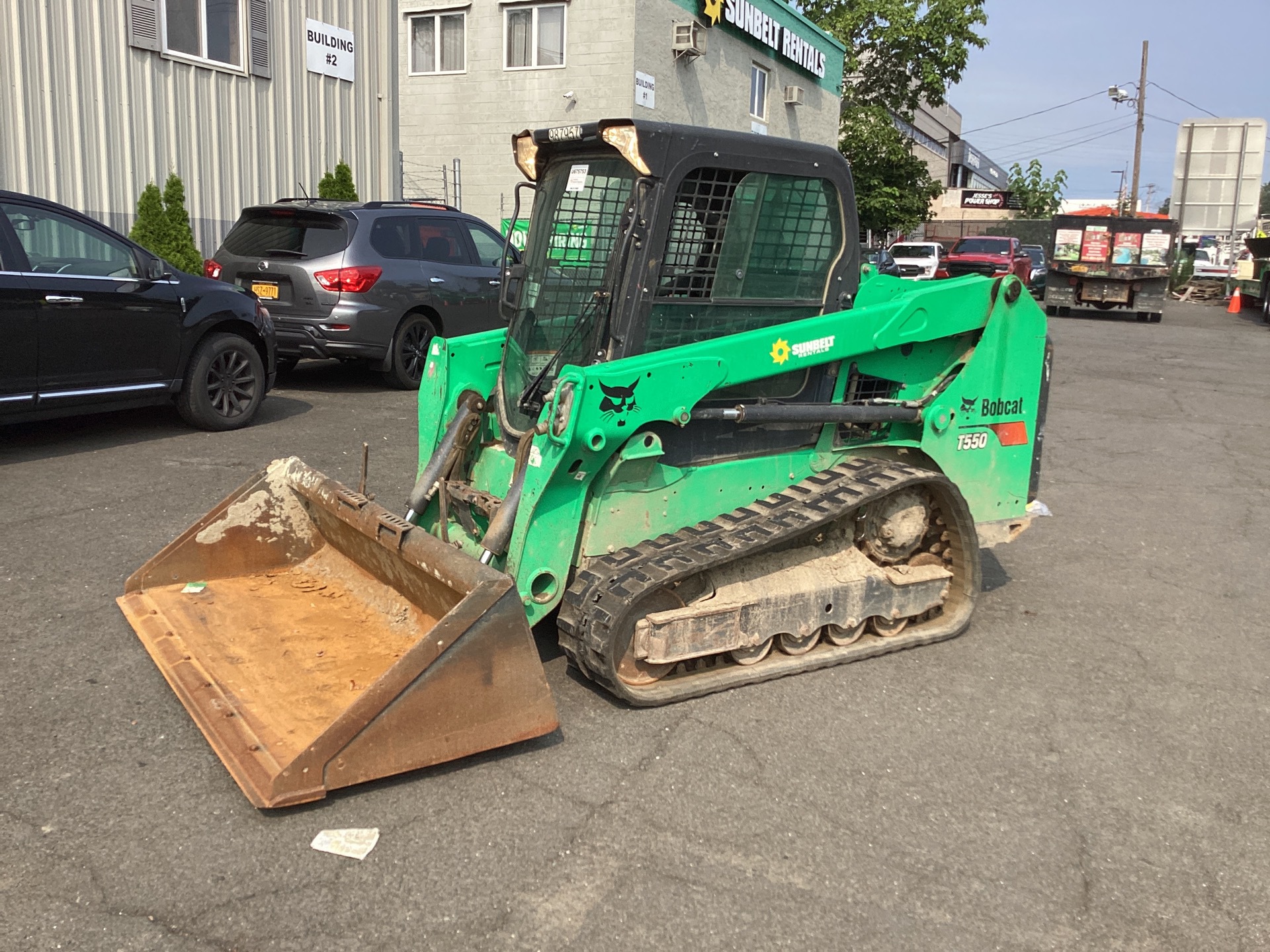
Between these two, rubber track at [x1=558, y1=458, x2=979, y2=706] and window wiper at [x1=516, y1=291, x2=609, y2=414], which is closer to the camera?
rubber track at [x1=558, y1=458, x2=979, y2=706]

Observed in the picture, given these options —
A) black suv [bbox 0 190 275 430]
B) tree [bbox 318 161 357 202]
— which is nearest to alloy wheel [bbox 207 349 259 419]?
black suv [bbox 0 190 275 430]

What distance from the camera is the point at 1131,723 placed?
4.30 metres

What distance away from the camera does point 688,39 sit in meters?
22.1

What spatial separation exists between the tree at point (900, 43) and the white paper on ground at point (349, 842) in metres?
33.7

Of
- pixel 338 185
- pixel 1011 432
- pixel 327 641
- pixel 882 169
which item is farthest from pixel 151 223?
pixel 882 169

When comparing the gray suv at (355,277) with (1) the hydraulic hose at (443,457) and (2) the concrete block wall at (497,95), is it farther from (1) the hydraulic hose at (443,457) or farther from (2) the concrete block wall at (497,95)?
(2) the concrete block wall at (497,95)

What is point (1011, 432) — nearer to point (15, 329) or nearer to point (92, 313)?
point (92, 313)

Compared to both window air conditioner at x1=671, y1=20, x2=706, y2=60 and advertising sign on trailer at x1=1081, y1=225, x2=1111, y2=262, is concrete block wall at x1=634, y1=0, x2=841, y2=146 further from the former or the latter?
advertising sign on trailer at x1=1081, y1=225, x2=1111, y2=262

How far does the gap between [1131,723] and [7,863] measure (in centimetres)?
394

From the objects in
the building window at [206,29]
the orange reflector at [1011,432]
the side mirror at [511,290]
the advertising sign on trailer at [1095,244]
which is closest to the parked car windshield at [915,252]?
the advertising sign on trailer at [1095,244]

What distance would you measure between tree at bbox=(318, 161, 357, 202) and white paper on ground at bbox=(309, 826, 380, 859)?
13.4 metres

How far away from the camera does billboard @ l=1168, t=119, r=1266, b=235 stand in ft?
136

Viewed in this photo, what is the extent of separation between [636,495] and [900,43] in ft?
111

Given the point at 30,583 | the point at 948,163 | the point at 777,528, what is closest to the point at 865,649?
the point at 777,528
